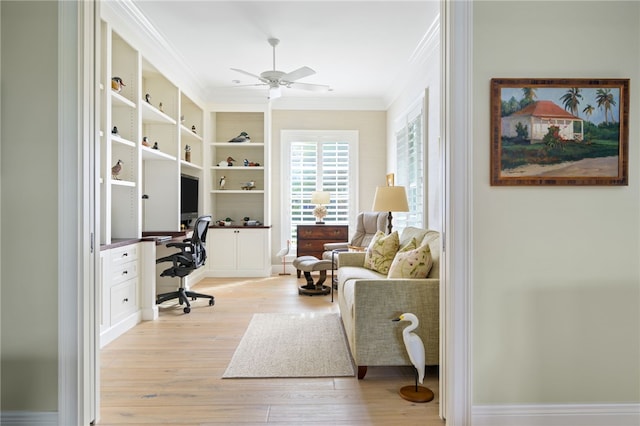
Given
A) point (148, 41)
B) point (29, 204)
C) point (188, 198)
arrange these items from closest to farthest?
point (29, 204) < point (148, 41) < point (188, 198)

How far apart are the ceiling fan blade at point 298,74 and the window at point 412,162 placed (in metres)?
1.40

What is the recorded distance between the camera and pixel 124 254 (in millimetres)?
3549

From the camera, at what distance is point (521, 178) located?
1.93m

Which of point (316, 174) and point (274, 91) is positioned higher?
point (274, 91)

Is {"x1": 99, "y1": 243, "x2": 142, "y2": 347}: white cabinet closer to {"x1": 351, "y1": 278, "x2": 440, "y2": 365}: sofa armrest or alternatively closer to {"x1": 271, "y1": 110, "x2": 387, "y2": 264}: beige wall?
{"x1": 351, "y1": 278, "x2": 440, "y2": 365}: sofa armrest

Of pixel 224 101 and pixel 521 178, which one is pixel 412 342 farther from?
pixel 224 101

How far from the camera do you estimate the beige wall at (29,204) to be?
1.88 m

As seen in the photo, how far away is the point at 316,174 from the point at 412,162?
2.01 metres

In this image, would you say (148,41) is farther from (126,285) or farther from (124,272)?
(126,285)

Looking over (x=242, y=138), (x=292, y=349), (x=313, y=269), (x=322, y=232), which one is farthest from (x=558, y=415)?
(x=242, y=138)

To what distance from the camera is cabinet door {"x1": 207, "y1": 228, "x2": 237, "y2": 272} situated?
6215mm

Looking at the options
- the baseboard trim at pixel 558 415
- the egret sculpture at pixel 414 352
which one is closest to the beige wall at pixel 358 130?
the egret sculpture at pixel 414 352

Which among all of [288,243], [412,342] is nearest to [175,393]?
[412,342]

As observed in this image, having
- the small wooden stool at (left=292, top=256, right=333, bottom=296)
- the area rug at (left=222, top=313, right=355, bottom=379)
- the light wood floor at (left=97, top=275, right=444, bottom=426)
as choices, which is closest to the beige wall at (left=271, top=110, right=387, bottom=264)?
the small wooden stool at (left=292, top=256, right=333, bottom=296)
